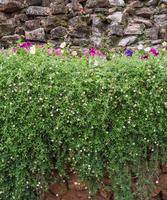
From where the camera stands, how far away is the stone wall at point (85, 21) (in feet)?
17.1

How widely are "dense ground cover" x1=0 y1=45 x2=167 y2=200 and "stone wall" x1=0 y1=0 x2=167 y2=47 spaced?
8.31 ft

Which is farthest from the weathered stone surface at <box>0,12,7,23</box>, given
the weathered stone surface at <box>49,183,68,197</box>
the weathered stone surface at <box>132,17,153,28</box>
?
the weathered stone surface at <box>49,183,68,197</box>

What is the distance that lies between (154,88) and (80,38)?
9.16ft

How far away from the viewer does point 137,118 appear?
2.64 m

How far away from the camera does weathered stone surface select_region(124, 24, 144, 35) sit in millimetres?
5191

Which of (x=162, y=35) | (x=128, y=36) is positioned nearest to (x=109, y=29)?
(x=128, y=36)

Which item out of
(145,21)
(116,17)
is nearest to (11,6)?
(116,17)

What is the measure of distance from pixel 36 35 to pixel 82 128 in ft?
9.58

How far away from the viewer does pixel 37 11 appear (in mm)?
5461

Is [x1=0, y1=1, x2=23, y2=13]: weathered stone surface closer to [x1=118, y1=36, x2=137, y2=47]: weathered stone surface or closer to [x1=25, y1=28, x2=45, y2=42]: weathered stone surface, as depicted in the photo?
[x1=25, y1=28, x2=45, y2=42]: weathered stone surface

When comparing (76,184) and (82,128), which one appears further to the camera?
(76,184)

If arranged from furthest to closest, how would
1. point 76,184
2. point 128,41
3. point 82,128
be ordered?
point 128,41, point 76,184, point 82,128

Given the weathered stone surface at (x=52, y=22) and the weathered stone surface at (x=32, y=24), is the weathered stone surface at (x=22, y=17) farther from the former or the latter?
the weathered stone surface at (x=52, y=22)

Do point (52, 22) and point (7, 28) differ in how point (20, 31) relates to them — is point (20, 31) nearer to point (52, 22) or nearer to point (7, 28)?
point (7, 28)
